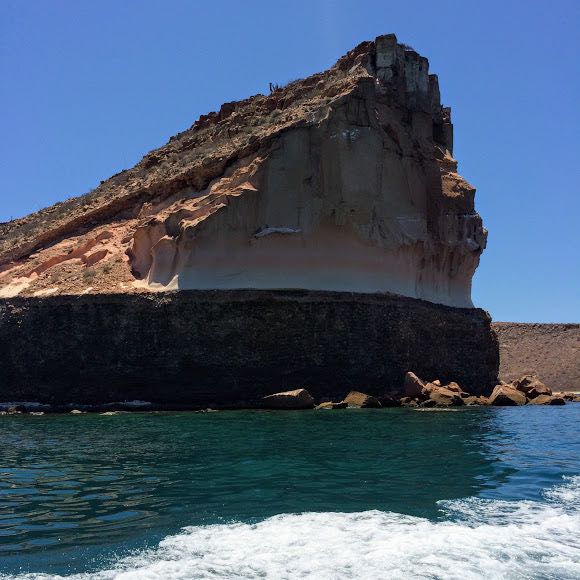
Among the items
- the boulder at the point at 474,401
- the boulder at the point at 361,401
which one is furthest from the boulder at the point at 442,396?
the boulder at the point at 361,401

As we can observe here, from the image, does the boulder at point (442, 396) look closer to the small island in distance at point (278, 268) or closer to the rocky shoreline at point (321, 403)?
the rocky shoreline at point (321, 403)

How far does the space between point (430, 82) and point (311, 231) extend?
38.0ft

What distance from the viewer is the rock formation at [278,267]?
24.1m

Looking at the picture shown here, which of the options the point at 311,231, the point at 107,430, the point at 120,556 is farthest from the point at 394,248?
the point at 120,556

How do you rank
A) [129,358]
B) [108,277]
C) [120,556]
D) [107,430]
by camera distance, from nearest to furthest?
[120,556] < [107,430] < [129,358] < [108,277]

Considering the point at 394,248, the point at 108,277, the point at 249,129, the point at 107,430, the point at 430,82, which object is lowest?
the point at 107,430

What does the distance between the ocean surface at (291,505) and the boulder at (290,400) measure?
7063mm

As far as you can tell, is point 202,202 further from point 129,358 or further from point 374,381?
point 374,381

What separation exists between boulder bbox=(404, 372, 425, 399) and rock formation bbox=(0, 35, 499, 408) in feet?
1.98

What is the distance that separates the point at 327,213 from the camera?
27.4 metres

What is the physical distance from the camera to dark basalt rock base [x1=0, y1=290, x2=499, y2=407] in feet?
78.1

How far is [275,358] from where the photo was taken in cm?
2420

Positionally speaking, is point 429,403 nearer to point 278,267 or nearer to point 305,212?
point 278,267

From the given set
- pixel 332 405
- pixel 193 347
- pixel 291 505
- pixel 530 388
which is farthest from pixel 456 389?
pixel 291 505
